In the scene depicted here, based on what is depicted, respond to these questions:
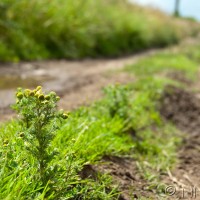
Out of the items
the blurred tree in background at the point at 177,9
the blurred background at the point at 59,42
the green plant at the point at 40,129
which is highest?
the green plant at the point at 40,129

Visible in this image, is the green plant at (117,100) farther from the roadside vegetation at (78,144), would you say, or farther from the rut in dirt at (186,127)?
the rut in dirt at (186,127)

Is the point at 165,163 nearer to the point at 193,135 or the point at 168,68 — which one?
Result: the point at 193,135

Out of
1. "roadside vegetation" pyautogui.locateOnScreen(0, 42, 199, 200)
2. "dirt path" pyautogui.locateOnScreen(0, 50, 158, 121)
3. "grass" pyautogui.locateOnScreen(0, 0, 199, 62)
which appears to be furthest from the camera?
"grass" pyautogui.locateOnScreen(0, 0, 199, 62)

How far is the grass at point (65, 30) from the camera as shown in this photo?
27.5 feet

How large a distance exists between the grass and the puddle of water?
1.46 m

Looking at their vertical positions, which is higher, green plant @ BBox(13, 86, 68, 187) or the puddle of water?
green plant @ BBox(13, 86, 68, 187)

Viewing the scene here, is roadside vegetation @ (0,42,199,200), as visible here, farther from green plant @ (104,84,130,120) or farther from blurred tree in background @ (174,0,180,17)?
blurred tree in background @ (174,0,180,17)

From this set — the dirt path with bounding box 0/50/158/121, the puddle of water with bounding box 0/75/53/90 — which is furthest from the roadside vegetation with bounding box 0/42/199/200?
the puddle of water with bounding box 0/75/53/90

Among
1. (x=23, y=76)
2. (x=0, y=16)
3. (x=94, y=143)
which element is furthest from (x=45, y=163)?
(x=0, y=16)

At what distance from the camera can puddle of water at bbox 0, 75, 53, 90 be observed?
5.88m

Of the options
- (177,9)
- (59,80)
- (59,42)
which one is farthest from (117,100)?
(177,9)

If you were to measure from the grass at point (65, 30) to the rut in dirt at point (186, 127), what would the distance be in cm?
345

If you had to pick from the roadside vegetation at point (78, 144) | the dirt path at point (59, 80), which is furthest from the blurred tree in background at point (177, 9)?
the roadside vegetation at point (78, 144)

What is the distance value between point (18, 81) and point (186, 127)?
249 centimetres
